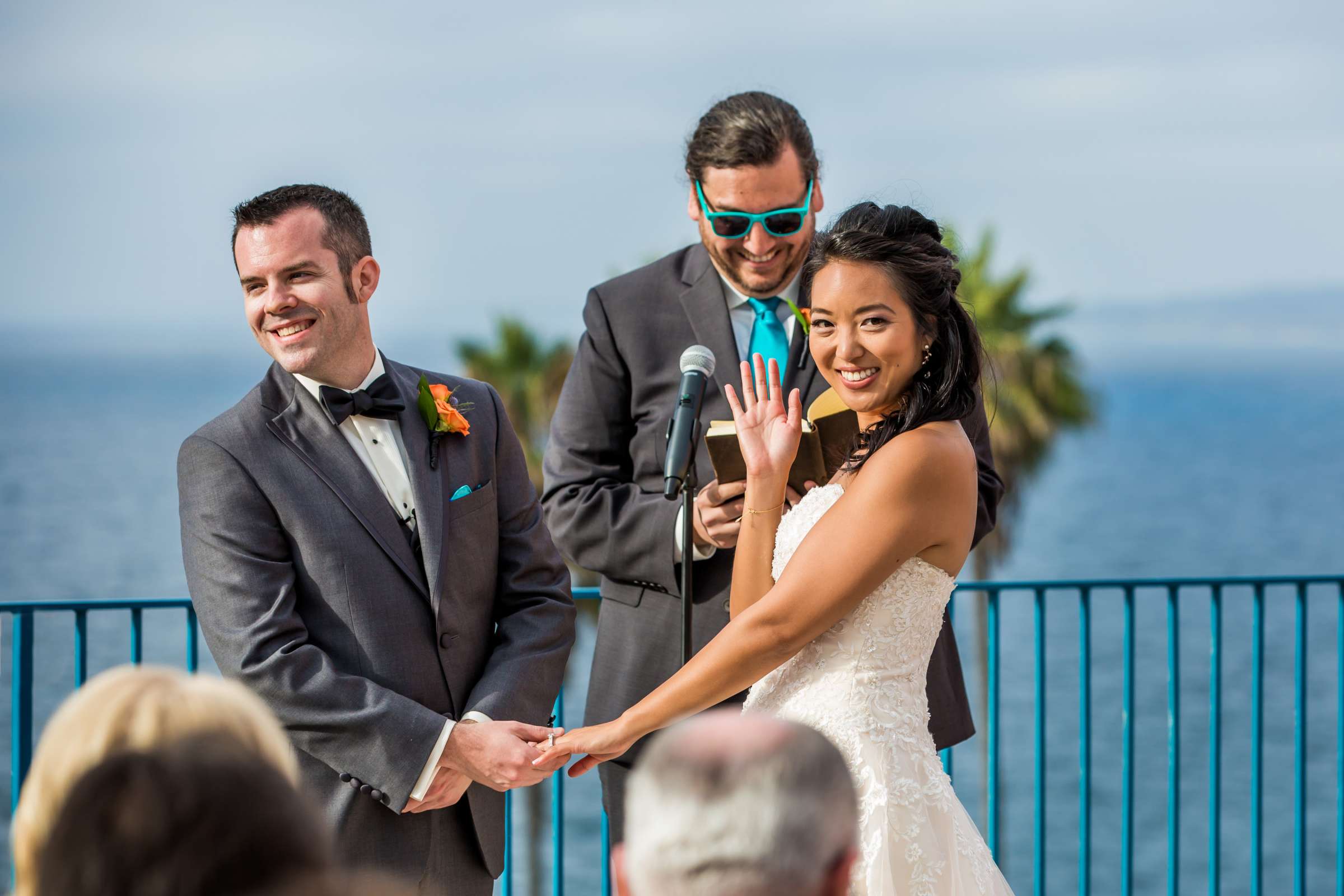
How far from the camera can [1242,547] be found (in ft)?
296

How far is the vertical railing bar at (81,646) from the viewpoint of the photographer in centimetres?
370

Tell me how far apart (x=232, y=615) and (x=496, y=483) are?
62cm

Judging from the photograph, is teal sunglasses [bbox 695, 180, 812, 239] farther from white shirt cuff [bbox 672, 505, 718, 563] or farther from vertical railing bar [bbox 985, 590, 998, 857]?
vertical railing bar [bbox 985, 590, 998, 857]

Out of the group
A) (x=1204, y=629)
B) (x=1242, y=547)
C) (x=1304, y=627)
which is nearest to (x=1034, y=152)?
(x=1242, y=547)

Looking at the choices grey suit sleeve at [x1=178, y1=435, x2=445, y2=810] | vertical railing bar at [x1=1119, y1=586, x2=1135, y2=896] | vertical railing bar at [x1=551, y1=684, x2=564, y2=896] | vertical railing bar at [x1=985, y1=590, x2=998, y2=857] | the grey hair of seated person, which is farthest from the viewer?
vertical railing bar at [x1=1119, y1=586, x2=1135, y2=896]

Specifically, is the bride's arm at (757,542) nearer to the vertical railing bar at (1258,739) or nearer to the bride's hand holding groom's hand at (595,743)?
the bride's hand holding groom's hand at (595,743)

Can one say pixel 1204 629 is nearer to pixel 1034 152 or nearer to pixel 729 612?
pixel 1034 152

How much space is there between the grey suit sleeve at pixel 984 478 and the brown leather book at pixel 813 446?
32 cm

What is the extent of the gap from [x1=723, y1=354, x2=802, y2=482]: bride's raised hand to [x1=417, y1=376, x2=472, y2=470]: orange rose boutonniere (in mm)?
540

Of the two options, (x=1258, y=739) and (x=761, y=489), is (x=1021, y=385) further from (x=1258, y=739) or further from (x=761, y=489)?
(x=761, y=489)

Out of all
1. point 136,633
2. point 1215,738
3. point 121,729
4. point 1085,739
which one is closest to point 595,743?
point 121,729

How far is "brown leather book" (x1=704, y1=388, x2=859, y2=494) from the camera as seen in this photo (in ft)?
9.19

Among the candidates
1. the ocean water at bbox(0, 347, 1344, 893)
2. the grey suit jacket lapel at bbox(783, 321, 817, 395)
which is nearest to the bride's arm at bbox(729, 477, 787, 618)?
the grey suit jacket lapel at bbox(783, 321, 817, 395)

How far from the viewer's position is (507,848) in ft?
11.6
